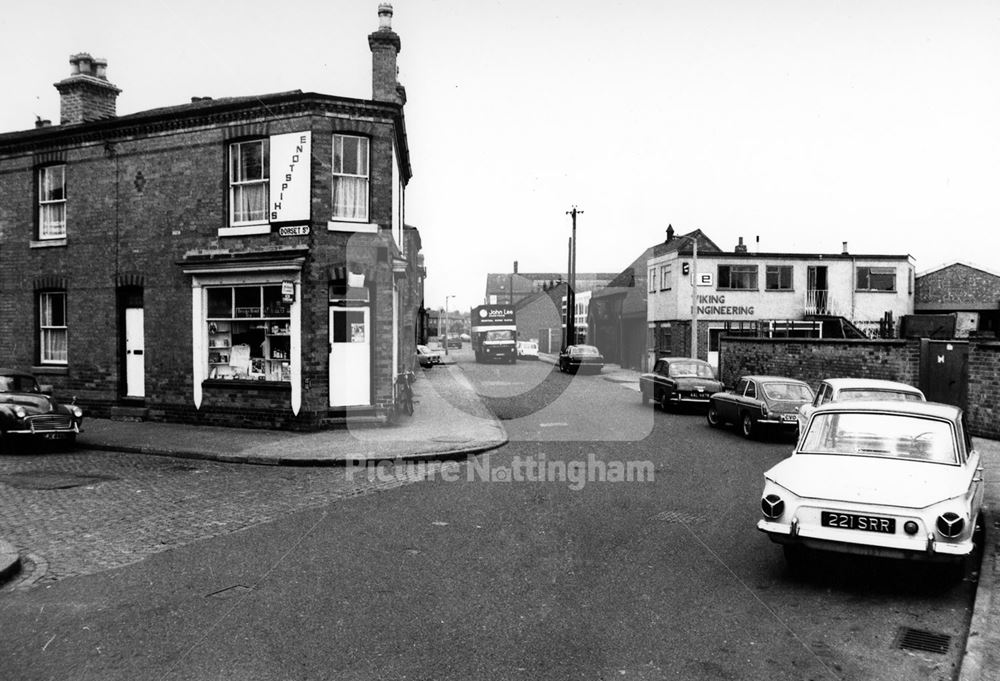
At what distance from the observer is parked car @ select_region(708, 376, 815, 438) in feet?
50.1

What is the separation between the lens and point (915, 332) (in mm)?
32438

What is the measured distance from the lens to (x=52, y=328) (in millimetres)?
19094

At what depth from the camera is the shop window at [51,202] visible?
1883cm

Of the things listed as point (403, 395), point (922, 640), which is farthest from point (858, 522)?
point (403, 395)

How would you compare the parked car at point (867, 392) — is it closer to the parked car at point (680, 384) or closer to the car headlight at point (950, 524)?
the parked car at point (680, 384)

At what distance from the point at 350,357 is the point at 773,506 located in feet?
37.8

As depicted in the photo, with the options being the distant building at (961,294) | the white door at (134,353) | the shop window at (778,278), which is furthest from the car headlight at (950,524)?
the distant building at (961,294)

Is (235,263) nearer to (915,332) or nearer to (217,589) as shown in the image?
(217,589)

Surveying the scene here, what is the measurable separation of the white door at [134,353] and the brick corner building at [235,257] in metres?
0.04

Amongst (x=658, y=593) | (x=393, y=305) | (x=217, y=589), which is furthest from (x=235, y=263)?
(x=658, y=593)

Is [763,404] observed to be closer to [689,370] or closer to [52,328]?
[689,370]

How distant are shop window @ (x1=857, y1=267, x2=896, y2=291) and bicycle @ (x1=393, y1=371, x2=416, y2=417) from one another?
28.0m

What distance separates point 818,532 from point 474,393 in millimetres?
21240

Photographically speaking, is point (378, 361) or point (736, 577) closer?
point (736, 577)
